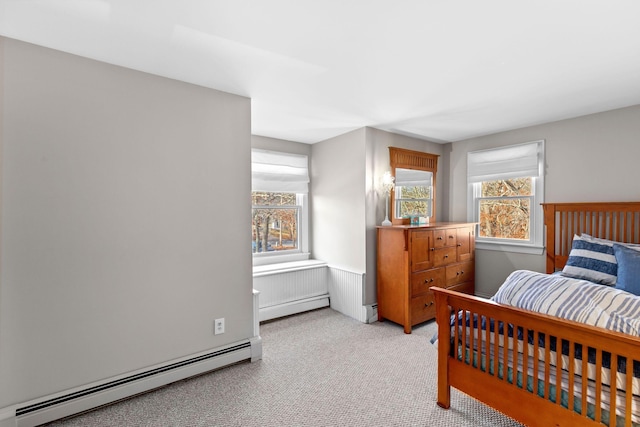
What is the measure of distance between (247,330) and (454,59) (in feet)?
8.65

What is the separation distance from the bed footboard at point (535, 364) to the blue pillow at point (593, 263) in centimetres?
140

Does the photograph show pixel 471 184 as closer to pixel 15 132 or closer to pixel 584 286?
pixel 584 286

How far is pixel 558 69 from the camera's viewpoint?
2.16m

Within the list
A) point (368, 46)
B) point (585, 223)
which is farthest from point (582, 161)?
point (368, 46)

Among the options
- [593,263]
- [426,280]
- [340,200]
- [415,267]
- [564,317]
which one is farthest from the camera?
[340,200]

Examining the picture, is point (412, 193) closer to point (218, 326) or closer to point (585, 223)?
point (585, 223)

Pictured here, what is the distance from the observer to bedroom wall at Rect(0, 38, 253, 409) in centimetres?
182

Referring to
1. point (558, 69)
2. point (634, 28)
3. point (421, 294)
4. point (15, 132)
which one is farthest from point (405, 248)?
point (15, 132)

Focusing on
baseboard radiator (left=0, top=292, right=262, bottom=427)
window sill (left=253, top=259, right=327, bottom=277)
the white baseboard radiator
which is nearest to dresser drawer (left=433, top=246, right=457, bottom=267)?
window sill (left=253, top=259, right=327, bottom=277)

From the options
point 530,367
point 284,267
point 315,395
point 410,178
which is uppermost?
point 410,178

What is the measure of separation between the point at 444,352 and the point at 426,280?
4.88ft

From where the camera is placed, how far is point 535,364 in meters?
1.61

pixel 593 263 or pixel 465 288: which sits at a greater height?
pixel 593 263

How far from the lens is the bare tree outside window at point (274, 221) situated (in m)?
4.02
